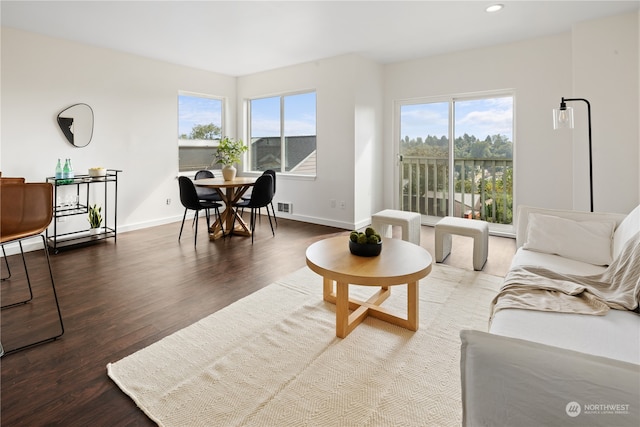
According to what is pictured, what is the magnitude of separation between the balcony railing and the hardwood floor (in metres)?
0.59

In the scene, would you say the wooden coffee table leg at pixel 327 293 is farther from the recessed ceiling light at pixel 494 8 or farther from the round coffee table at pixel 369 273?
the recessed ceiling light at pixel 494 8

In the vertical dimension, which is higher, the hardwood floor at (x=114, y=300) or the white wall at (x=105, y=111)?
the white wall at (x=105, y=111)

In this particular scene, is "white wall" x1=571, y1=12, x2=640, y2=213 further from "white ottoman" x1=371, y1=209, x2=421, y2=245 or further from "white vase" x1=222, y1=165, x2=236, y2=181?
"white vase" x1=222, y1=165, x2=236, y2=181

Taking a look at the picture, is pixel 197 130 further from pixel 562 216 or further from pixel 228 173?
pixel 562 216

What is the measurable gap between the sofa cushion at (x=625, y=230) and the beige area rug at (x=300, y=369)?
872 millimetres

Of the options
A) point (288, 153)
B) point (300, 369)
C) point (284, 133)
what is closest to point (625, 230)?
point (300, 369)

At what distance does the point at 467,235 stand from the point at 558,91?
7.62 feet

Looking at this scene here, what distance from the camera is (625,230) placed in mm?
2199

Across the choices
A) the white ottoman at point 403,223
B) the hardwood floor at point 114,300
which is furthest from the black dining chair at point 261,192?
the white ottoman at point 403,223

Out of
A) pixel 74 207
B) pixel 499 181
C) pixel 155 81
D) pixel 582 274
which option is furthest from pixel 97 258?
pixel 499 181

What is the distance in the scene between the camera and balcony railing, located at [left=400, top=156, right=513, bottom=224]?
480cm

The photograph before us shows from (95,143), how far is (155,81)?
4.18 feet

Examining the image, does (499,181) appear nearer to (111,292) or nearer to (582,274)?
(582,274)

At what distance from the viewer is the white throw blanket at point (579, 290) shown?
5.26ft
